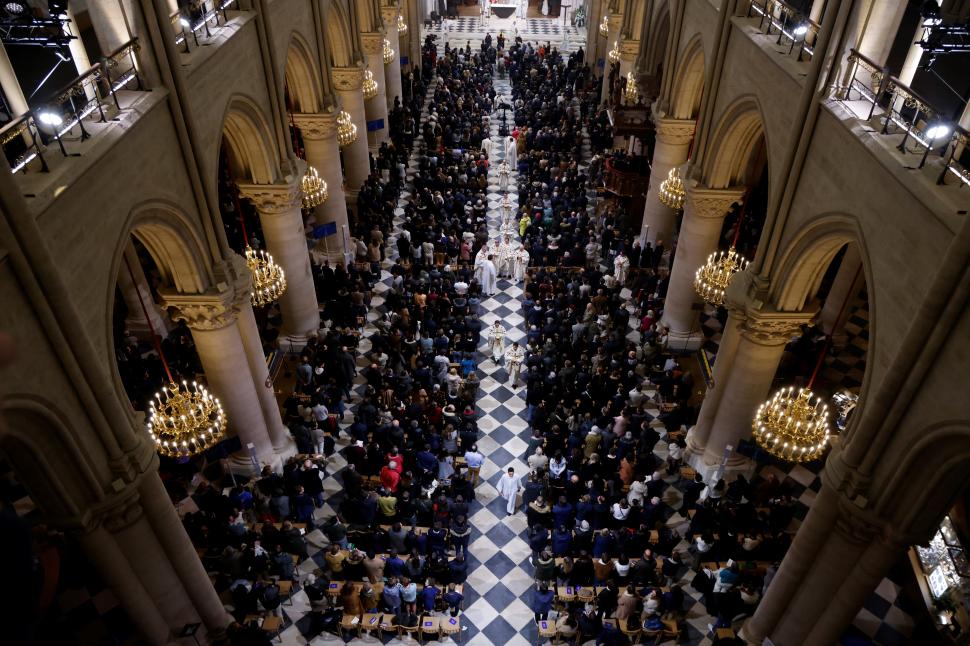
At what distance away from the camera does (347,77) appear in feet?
64.4

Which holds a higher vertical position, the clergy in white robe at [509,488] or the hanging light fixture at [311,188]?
the hanging light fixture at [311,188]

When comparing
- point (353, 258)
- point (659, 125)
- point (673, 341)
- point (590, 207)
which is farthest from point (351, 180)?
point (673, 341)

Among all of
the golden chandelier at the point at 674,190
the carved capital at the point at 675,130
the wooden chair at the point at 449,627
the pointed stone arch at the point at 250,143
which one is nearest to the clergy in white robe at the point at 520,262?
the golden chandelier at the point at 674,190

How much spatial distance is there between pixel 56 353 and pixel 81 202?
5.38 feet

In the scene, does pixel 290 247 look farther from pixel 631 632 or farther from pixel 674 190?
pixel 631 632

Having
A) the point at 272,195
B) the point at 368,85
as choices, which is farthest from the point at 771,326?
the point at 368,85

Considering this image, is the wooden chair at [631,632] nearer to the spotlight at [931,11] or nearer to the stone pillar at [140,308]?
the spotlight at [931,11]

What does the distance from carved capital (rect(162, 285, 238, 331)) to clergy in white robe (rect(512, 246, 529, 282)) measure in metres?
8.85

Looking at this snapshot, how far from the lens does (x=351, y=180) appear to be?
73.4ft

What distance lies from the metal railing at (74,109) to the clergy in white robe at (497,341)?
9.08 metres

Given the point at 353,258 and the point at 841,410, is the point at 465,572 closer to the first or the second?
the point at 841,410

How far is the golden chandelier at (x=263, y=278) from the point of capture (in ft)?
39.9

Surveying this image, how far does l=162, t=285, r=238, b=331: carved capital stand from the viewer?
10.9 meters

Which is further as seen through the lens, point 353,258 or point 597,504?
point 353,258
